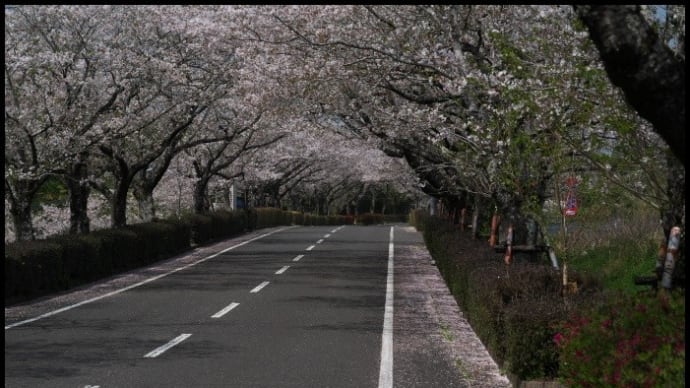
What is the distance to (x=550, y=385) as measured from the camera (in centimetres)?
882

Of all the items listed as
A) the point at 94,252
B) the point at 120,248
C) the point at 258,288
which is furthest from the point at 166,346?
the point at 120,248

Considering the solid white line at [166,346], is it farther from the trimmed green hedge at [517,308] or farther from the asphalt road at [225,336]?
the trimmed green hedge at [517,308]

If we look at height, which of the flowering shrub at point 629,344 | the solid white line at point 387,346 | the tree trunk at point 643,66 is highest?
the tree trunk at point 643,66

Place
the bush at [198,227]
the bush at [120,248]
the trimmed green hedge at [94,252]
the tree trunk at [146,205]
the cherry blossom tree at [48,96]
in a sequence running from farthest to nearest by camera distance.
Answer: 1. the bush at [198,227]
2. the tree trunk at [146,205]
3. the bush at [120,248]
4. the cherry blossom tree at [48,96]
5. the trimmed green hedge at [94,252]

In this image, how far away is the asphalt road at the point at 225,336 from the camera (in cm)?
994

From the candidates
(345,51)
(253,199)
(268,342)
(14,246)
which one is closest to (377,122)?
(345,51)

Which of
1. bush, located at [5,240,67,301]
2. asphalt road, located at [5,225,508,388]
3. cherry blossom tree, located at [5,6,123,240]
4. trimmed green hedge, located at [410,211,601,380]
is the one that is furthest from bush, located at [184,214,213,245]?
trimmed green hedge, located at [410,211,601,380]

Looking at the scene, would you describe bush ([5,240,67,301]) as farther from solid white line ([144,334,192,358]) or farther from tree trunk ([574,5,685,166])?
tree trunk ([574,5,685,166])

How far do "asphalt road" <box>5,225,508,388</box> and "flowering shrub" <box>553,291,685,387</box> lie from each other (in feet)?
10.1

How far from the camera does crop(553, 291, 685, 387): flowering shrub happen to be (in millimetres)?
5207

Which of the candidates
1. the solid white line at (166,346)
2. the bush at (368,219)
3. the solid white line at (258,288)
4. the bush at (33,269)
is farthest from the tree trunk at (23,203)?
the bush at (368,219)

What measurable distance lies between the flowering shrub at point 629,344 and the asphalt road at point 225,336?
121 inches

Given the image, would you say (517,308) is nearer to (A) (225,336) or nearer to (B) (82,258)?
(A) (225,336)

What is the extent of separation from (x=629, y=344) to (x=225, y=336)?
8.26 metres
